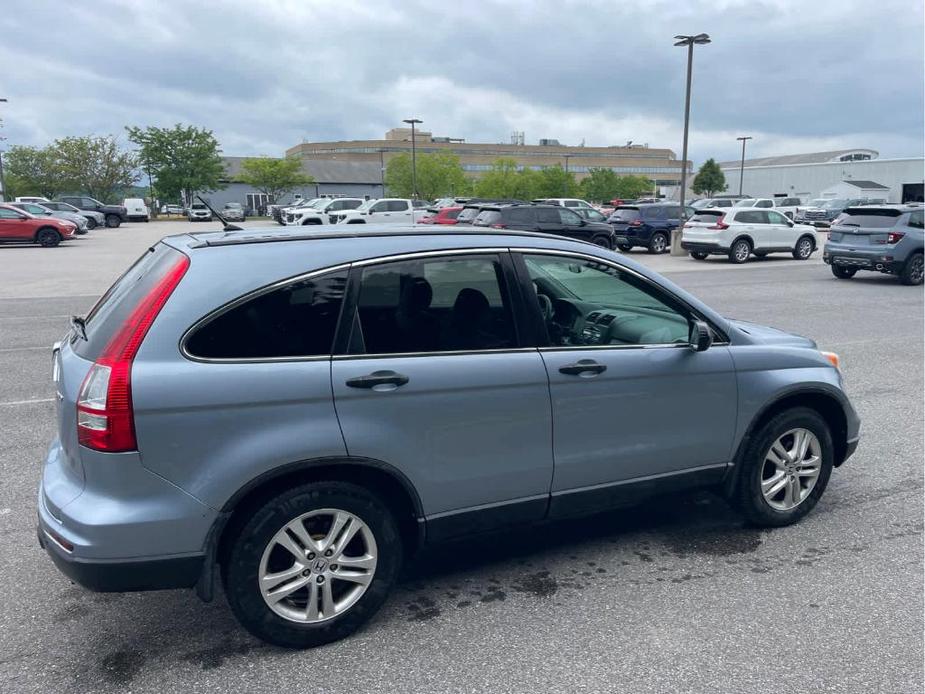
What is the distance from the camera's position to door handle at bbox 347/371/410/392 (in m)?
2.93

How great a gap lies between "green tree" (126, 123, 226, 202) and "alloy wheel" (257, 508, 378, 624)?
67.3m

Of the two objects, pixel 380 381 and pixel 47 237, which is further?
pixel 47 237

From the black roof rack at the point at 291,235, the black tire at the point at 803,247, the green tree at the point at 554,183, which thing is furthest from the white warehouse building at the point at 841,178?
the black roof rack at the point at 291,235

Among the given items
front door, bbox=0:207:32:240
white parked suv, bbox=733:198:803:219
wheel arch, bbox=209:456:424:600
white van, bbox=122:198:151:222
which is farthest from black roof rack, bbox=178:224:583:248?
white van, bbox=122:198:151:222

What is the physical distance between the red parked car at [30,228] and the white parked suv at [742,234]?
78.1 ft

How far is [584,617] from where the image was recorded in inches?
128

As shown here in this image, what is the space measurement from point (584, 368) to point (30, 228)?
30.6 meters

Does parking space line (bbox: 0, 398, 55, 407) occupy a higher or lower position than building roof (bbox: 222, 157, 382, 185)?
lower

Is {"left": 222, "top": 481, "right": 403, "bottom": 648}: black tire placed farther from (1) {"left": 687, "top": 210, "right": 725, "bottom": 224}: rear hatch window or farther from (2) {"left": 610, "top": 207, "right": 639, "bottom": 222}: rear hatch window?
(2) {"left": 610, "top": 207, "right": 639, "bottom": 222}: rear hatch window

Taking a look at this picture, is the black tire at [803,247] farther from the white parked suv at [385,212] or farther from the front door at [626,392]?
the front door at [626,392]

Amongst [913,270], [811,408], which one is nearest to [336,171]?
[913,270]

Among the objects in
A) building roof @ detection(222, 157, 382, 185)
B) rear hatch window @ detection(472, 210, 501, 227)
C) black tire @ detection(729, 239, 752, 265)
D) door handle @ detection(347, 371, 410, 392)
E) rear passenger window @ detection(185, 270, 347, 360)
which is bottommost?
black tire @ detection(729, 239, 752, 265)

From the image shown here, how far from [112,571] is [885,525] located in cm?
401

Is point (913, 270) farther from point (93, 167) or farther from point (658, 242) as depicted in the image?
point (93, 167)
